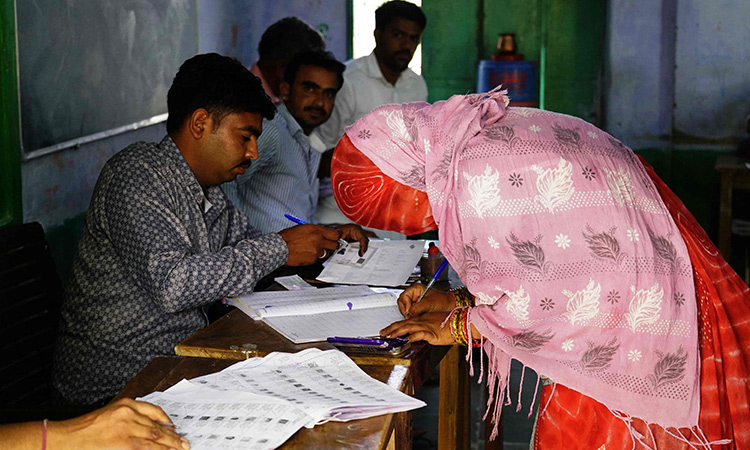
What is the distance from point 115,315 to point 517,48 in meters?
4.52

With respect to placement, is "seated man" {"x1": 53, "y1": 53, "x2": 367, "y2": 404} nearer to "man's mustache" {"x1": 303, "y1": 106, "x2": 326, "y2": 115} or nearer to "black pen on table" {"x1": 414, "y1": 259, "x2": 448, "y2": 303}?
"black pen on table" {"x1": 414, "y1": 259, "x2": 448, "y2": 303}

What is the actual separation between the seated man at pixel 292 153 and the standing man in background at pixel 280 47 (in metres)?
0.73

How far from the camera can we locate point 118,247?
80.8 inches

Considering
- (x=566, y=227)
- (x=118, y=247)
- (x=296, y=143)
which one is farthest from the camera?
(x=296, y=143)

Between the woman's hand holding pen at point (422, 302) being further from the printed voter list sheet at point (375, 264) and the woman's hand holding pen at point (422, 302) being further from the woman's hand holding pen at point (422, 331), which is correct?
the printed voter list sheet at point (375, 264)

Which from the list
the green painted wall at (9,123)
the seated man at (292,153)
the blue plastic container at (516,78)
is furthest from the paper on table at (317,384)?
the blue plastic container at (516,78)

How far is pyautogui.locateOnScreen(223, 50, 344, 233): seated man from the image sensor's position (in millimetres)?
3367

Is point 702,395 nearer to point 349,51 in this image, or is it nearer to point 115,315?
point 115,315

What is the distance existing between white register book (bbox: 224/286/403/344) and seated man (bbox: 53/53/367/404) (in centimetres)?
8

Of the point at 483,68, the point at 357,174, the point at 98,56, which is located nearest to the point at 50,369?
the point at 357,174

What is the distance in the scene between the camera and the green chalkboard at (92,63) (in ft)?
9.11

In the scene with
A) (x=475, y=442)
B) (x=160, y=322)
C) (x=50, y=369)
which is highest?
(x=160, y=322)

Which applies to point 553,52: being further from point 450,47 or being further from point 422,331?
point 422,331

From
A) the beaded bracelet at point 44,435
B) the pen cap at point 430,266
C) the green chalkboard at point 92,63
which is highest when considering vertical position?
the green chalkboard at point 92,63
